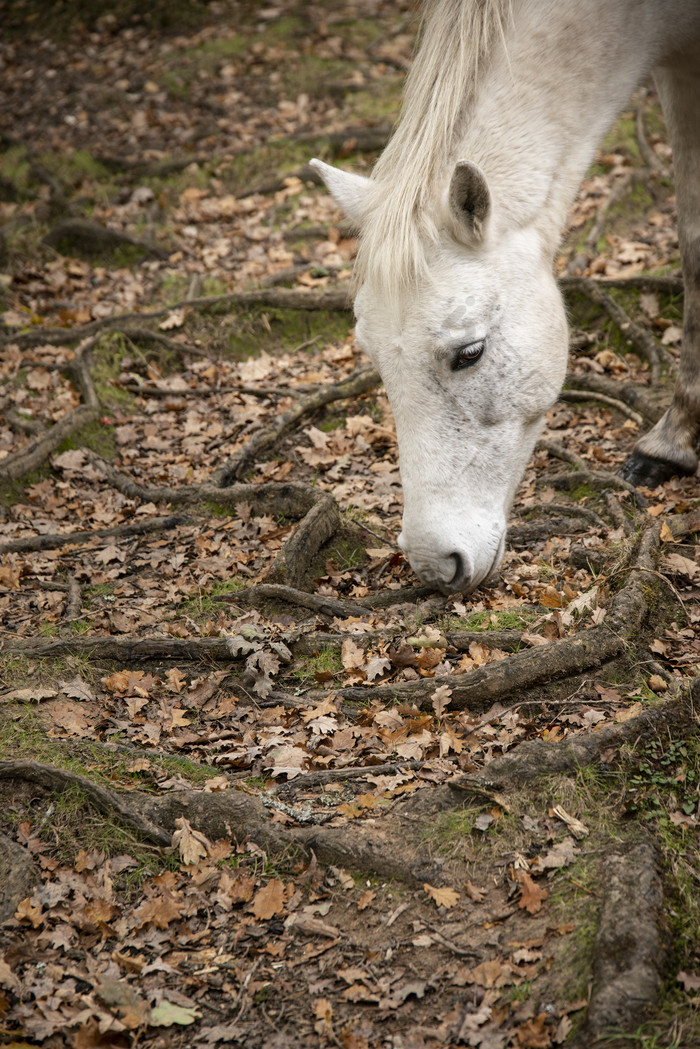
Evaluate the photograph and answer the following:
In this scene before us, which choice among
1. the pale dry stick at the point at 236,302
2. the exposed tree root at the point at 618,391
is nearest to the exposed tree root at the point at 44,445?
the pale dry stick at the point at 236,302

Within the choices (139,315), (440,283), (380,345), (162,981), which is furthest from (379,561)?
(139,315)

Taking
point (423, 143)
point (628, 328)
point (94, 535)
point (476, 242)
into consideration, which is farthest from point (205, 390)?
point (476, 242)

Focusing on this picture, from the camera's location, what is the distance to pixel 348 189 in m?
4.37

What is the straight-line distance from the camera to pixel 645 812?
2.98 m

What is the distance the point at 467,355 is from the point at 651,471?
2.12 metres

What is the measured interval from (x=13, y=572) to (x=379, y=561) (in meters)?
2.36

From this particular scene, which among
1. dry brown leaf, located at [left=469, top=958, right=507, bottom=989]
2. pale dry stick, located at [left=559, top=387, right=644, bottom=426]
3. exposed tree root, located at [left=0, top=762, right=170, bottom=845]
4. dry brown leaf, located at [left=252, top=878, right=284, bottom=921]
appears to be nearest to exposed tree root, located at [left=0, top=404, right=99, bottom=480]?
exposed tree root, located at [left=0, top=762, right=170, bottom=845]

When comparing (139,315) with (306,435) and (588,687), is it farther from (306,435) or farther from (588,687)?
(588,687)

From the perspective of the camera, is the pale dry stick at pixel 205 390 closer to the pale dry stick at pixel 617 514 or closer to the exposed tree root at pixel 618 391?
the exposed tree root at pixel 618 391

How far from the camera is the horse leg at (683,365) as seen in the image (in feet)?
17.5

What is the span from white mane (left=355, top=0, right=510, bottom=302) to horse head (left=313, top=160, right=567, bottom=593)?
2cm

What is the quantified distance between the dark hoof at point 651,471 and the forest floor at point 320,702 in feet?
0.84

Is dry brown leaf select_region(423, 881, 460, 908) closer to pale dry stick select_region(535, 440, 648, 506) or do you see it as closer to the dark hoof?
pale dry stick select_region(535, 440, 648, 506)

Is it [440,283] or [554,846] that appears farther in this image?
[440,283]
